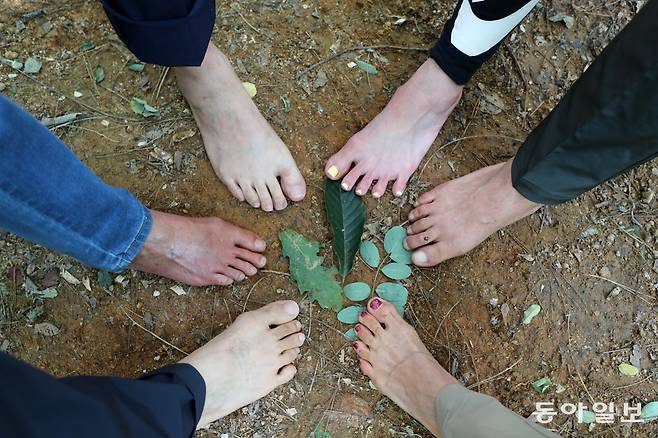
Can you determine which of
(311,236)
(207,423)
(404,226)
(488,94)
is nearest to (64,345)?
(207,423)

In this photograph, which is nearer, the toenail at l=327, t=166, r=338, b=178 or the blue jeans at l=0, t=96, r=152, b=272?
the blue jeans at l=0, t=96, r=152, b=272

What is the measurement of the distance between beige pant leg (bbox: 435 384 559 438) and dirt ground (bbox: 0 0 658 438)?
13 centimetres

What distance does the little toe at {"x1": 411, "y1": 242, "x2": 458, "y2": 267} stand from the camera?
4.67 feet

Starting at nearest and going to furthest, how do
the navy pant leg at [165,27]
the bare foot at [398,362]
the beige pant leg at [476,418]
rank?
1. the navy pant leg at [165,27]
2. the beige pant leg at [476,418]
3. the bare foot at [398,362]

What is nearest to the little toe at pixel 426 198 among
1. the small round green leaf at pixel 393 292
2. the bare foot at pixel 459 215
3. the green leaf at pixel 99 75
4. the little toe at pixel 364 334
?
the bare foot at pixel 459 215

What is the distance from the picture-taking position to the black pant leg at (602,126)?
0.83 m

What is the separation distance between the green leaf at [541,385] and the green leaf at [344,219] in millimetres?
575

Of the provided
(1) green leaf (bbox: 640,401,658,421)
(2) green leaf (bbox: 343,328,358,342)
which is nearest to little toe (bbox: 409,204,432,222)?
(2) green leaf (bbox: 343,328,358,342)

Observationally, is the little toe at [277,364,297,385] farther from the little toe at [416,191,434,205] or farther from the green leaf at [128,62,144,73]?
the green leaf at [128,62,144,73]

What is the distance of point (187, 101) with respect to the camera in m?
1.44

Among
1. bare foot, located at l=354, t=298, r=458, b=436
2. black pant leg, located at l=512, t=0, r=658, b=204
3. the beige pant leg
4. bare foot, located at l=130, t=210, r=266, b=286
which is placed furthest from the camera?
bare foot, located at l=354, t=298, r=458, b=436

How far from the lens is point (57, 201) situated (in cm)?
86

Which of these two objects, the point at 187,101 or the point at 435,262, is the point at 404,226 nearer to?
the point at 435,262

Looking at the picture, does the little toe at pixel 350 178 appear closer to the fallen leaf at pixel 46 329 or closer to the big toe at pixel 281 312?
the big toe at pixel 281 312
